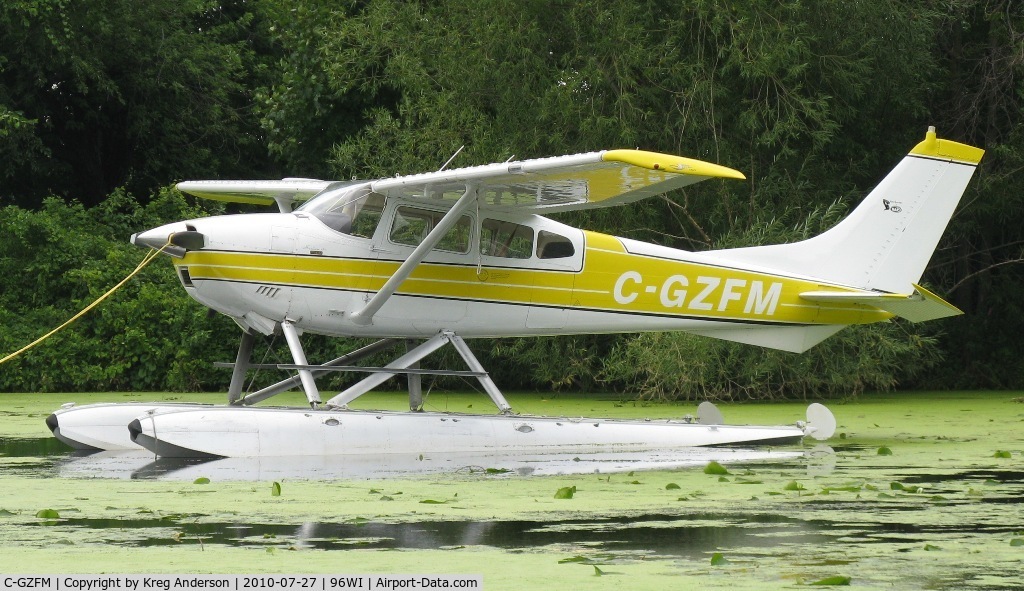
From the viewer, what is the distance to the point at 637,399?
54.7ft

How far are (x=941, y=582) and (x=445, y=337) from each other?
20.7ft

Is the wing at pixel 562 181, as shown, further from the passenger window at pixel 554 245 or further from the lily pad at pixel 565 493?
the lily pad at pixel 565 493

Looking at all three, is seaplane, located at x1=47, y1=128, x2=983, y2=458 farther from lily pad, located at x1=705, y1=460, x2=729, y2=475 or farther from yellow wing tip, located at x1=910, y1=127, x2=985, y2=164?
lily pad, located at x1=705, y1=460, x2=729, y2=475

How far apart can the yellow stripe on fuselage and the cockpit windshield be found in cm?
27

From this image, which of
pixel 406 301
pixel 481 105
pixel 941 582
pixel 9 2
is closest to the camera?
pixel 941 582

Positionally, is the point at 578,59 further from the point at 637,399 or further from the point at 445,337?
the point at 445,337

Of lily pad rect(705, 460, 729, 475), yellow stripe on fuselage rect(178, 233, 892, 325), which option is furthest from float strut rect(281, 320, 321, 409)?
lily pad rect(705, 460, 729, 475)

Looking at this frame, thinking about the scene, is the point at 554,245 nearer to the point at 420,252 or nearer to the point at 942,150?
the point at 420,252

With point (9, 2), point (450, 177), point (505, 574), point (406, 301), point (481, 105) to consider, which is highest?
point (9, 2)

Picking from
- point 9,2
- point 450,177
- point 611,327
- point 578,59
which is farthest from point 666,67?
point 9,2

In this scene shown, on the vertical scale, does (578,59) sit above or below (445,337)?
above

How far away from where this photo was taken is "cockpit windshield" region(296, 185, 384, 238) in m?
10.1

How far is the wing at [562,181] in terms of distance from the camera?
834 centimetres

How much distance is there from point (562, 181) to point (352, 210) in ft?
5.83
